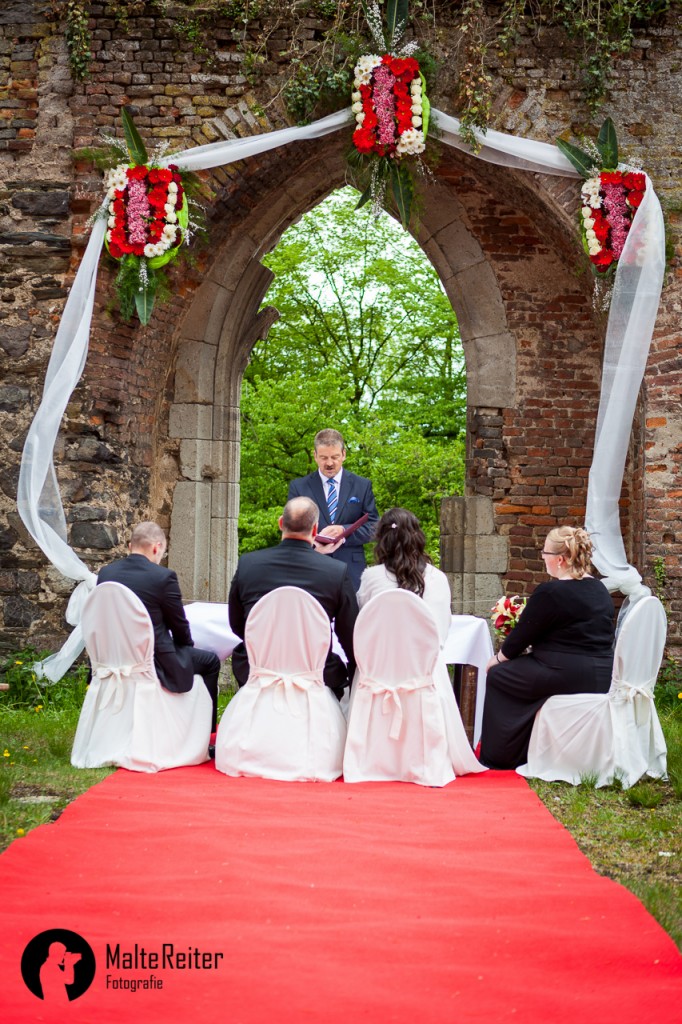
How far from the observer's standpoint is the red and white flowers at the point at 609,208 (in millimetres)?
7012

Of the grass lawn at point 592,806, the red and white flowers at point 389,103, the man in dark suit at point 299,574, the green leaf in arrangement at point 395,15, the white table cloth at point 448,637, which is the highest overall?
the green leaf in arrangement at point 395,15

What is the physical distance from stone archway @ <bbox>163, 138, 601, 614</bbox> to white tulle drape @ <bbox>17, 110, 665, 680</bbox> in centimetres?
181

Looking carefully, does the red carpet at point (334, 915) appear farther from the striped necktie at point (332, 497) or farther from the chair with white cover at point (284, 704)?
the striped necktie at point (332, 497)

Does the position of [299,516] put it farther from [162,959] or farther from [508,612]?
[162,959]

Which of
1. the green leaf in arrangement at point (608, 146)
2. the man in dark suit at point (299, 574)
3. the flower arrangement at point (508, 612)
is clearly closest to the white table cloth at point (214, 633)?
the man in dark suit at point (299, 574)

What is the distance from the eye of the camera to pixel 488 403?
9008 mm

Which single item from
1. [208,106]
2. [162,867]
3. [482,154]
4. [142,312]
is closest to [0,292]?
[142,312]

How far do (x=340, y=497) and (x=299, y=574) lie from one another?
1667 mm

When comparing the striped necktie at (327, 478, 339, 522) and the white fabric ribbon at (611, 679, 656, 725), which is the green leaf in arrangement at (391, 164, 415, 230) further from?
the white fabric ribbon at (611, 679, 656, 725)

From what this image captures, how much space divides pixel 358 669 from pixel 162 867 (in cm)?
191

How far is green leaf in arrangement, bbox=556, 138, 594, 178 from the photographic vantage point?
7125 millimetres

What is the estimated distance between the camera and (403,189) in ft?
23.7

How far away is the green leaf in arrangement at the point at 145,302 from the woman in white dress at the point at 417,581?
2.85 meters

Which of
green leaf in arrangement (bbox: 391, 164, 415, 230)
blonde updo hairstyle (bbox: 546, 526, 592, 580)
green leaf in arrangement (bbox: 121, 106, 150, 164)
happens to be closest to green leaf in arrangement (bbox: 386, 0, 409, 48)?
green leaf in arrangement (bbox: 391, 164, 415, 230)
